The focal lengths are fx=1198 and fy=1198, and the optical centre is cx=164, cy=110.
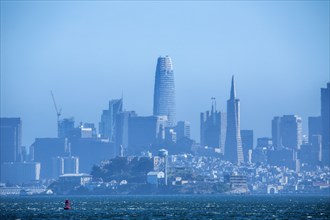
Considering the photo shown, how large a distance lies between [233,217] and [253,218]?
4.76 metres

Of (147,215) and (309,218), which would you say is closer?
(309,218)

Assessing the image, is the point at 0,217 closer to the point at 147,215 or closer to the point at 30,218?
the point at 30,218

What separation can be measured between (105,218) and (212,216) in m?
15.5

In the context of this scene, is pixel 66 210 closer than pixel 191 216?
No

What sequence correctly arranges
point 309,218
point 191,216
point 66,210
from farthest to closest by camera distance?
point 66,210
point 191,216
point 309,218

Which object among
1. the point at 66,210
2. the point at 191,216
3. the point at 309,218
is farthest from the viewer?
the point at 66,210

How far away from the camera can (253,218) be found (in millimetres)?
156250

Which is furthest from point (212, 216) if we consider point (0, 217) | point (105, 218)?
point (0, 217)

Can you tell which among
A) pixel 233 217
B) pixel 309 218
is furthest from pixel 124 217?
pixel 309 218

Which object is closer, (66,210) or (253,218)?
(253,218)

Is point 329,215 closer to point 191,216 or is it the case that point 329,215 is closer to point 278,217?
point 278,217

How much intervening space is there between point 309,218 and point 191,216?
18.6 m

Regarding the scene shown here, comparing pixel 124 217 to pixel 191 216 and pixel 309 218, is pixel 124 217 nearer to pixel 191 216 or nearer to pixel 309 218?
pixel 191 216

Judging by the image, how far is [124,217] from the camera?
161 m
